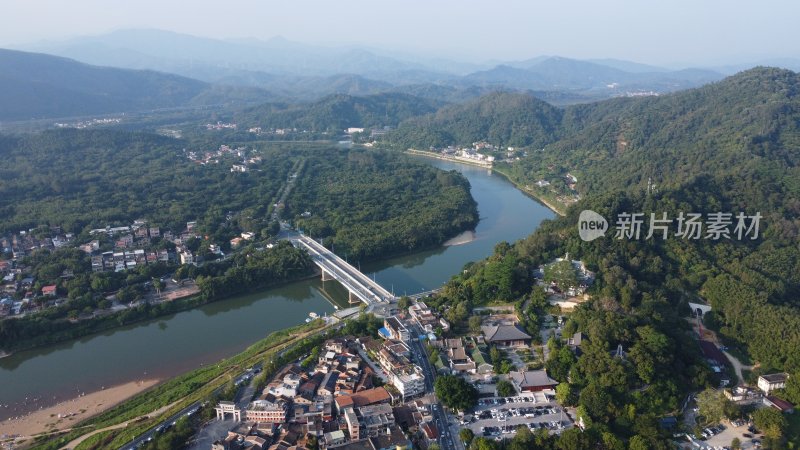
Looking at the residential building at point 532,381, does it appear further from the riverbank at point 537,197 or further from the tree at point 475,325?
the riverbank at point 537,197

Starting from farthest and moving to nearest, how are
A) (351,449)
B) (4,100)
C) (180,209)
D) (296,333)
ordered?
(4,100) < (180,209) < (296,333) < (351,449)

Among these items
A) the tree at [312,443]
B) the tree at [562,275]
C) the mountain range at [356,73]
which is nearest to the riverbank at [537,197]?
the tree at [562,275]

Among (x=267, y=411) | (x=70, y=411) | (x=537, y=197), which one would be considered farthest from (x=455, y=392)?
(x=537, y=197)

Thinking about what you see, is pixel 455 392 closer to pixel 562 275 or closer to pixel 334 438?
pixel 334 438

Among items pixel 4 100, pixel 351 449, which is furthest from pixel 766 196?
pixel 4 100

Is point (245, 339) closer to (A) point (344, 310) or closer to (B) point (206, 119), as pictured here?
(A) point (344, 310)

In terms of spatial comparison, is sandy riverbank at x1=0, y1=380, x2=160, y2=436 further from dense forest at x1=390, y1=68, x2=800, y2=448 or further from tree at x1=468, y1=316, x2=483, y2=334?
dense forest at x1=390, y1=68, x2=800, y2=448
